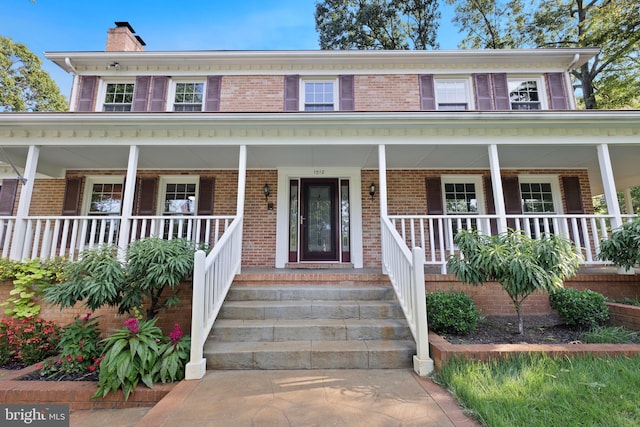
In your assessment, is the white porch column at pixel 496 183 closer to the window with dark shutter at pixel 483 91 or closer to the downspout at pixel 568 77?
the window with dark shutter at pixel 483 91

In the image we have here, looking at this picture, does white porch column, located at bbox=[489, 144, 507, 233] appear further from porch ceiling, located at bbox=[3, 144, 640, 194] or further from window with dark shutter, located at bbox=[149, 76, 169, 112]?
window with dark shutter, located at bbox=[149, 76, 169, 112]

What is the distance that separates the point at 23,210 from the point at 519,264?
776 centimetres

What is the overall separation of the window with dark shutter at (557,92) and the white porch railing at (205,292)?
850cm

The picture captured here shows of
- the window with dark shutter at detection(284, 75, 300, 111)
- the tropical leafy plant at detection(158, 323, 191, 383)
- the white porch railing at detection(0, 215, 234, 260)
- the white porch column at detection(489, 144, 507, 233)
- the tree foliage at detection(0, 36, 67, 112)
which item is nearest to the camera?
the tropical leafy plant at detection(158, 323, 191, 383)

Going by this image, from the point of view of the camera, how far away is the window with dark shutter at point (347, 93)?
24.6 ft

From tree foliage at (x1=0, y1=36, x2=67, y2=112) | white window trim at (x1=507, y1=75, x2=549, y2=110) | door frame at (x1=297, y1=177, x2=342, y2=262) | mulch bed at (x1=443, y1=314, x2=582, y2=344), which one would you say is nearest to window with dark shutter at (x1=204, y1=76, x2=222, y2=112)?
door frame at (x1=297, y1=177, x2=342, y2=262)

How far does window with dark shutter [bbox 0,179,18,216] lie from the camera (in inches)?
265

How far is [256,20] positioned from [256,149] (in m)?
10.3

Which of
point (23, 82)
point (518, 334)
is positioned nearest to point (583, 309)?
point (518, 334)

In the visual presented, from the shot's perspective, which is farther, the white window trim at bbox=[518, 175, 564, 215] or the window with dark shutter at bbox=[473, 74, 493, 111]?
the window with dark shutter at bbox=[473, 74, 493, 111]

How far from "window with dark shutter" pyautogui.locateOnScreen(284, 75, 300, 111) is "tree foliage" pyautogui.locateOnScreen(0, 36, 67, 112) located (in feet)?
56.3

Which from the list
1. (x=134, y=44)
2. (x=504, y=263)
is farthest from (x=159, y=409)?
(x=134, y=44)

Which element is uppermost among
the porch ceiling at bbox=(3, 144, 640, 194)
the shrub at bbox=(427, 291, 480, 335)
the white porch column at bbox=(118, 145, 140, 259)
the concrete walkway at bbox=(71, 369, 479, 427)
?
the porch ceiling at bbox=(3, 144, 640, 194)

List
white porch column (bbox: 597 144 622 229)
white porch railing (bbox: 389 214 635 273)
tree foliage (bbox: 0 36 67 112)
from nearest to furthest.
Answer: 1. white porch railing (bbox: 389 214 635 273)
2. white porch column (bbox: 597 144 622 229)
3. tree foliage (bbox: 0 36 67 112)
